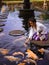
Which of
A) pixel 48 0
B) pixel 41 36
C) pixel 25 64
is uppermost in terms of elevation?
pixel 48 0

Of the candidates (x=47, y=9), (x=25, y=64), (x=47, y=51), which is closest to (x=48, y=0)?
(x=47, y=9)

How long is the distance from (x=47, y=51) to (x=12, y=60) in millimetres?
752

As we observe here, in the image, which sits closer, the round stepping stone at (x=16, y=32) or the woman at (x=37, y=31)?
the woman at (x=37, y=31)

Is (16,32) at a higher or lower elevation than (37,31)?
lower

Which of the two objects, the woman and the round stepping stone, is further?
the round stepping stone

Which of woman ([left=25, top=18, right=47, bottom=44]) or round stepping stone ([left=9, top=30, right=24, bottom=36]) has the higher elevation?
woman ([left=25, top=18, right=47, bottom=44])

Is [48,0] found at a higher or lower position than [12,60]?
higher

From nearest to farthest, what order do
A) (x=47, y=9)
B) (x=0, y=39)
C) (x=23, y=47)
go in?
(x=23, y=47)
(x=0, y=39)
(x=47, y=9)

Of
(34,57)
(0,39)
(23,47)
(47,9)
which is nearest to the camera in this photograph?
(34,57)

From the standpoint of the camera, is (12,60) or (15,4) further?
(15,4)

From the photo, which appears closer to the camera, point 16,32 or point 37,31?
point 37,31

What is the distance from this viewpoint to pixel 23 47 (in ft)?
12.1

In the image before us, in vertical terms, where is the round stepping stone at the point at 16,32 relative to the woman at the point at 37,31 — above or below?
below

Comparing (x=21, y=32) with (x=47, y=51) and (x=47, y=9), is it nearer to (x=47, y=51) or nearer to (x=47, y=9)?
(x=47, y=51)
